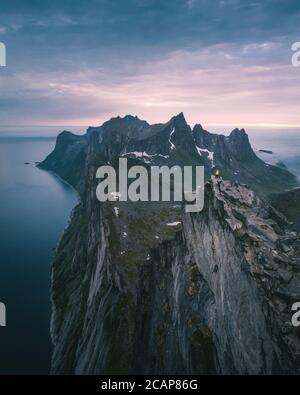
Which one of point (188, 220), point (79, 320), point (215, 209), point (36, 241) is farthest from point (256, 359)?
point (36, 241)

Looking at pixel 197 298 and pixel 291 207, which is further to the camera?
pixel 291 207

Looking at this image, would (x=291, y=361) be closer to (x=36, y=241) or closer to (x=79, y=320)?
(x=79, y=320)

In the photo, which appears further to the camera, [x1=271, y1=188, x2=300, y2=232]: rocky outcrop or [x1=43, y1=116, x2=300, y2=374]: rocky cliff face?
[x1=271, y1=188, x2=300, y2=232]: rocky outcrop

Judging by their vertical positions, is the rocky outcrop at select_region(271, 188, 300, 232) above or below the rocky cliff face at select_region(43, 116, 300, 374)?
above

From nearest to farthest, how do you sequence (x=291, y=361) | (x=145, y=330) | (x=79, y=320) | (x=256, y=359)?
1. (x=291, y=361)
2. (x=256, y=359)
3. (x=145, y=330)
4. (x=79, y=320)

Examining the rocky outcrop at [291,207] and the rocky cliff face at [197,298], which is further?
the rocky outcrop at [291,207]

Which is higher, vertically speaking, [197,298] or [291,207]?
[291,207]

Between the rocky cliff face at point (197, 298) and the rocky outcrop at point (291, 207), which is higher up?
the rocky outcrop at point (291, 207)

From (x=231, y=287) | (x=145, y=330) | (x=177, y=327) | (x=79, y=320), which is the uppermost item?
(x=231, y=287)
